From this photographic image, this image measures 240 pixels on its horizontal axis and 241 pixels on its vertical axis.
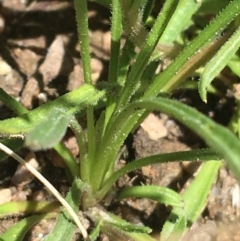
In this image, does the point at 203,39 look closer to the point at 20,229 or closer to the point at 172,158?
the point at 172,158

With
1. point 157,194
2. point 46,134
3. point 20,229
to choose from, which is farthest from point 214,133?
point 20,229

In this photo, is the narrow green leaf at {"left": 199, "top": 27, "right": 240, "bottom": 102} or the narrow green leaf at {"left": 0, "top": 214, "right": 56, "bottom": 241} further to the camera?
the narrow green leaf at {"left": 0, "top": 214, "right": 56, "bottom": 241}

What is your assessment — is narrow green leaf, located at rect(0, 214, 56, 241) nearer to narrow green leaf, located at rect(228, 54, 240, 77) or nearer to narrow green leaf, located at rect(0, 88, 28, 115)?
narrow green leaf, located at rect(0, 88, 28, 115)

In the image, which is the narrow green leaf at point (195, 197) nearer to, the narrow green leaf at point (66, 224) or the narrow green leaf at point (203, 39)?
the narrow green leaf at point (66, 224)

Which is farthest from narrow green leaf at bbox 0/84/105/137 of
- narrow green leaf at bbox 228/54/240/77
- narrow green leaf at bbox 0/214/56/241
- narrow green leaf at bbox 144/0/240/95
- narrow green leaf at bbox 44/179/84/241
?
narrow green leaf at bbox 228/54/240/77

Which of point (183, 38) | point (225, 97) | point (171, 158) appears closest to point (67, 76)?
point (183, 38)

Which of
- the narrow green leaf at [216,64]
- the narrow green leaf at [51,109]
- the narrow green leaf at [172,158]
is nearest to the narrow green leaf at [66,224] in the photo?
the narrow green leaf at [172,158]

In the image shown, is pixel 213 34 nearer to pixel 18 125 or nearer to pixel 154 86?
pixel 154 86

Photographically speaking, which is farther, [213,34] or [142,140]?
[142,140]
